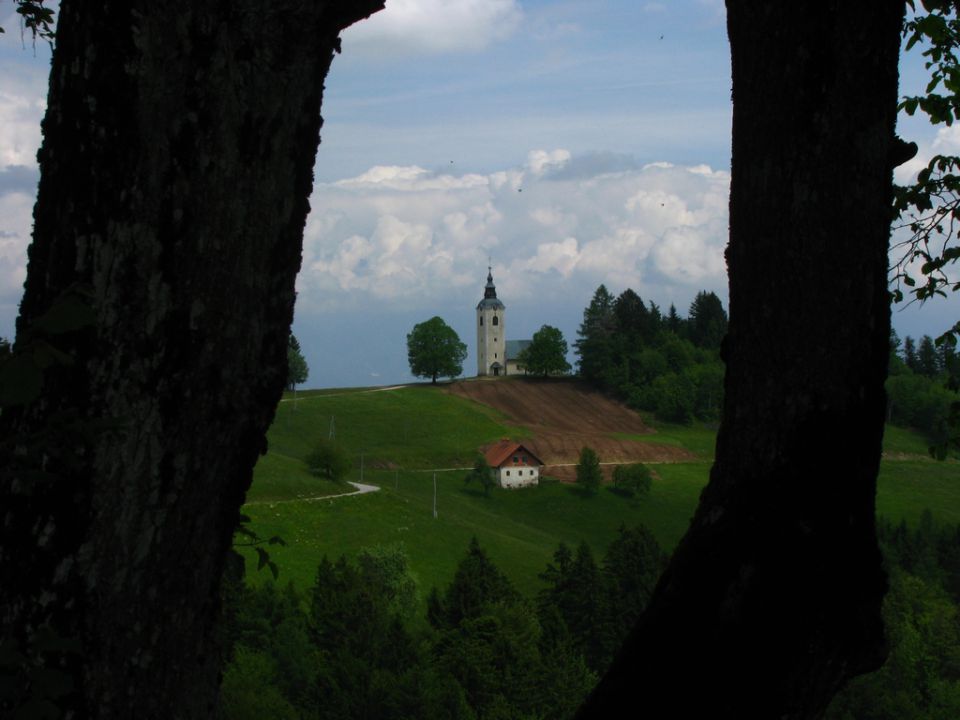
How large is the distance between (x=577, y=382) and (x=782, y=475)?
11465cm

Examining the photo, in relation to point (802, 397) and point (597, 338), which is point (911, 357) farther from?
point (802, 397)

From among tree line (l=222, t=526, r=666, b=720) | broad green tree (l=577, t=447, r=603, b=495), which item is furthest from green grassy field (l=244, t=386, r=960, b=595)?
tree line (l=222, t=526, r=666, b=720)

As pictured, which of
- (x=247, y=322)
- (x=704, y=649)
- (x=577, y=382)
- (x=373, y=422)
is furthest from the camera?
(x=577, y=382)

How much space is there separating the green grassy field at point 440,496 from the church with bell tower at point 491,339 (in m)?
32.6

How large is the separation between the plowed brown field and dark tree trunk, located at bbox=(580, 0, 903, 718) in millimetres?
81073

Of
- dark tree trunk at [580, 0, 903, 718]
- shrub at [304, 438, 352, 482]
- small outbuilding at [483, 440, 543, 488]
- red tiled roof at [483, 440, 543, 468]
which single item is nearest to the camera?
dark tree trunk at [580, 0, 903, 718]

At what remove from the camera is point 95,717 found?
7.80 feet

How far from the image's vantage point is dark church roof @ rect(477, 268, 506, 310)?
483 ft

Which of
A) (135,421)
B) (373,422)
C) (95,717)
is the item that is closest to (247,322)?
(135,421)

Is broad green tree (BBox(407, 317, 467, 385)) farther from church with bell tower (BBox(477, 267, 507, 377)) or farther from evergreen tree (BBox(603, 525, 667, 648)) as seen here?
evergreen tree (BBox(603, 525, 667, 648))

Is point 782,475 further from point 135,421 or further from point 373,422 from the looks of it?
point 373,422

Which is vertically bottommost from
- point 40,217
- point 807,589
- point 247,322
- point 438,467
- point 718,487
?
point 438,467

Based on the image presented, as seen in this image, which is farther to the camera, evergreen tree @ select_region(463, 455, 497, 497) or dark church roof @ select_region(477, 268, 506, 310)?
dark church roof @ select_region(477, 268, 506, 310)

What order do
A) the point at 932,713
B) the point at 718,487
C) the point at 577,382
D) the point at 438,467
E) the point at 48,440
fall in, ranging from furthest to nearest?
1. the point at 577,382
2. the point at 438,467
3. the point at 932,713
4. the point at 718,487
5. the point at 48,440
